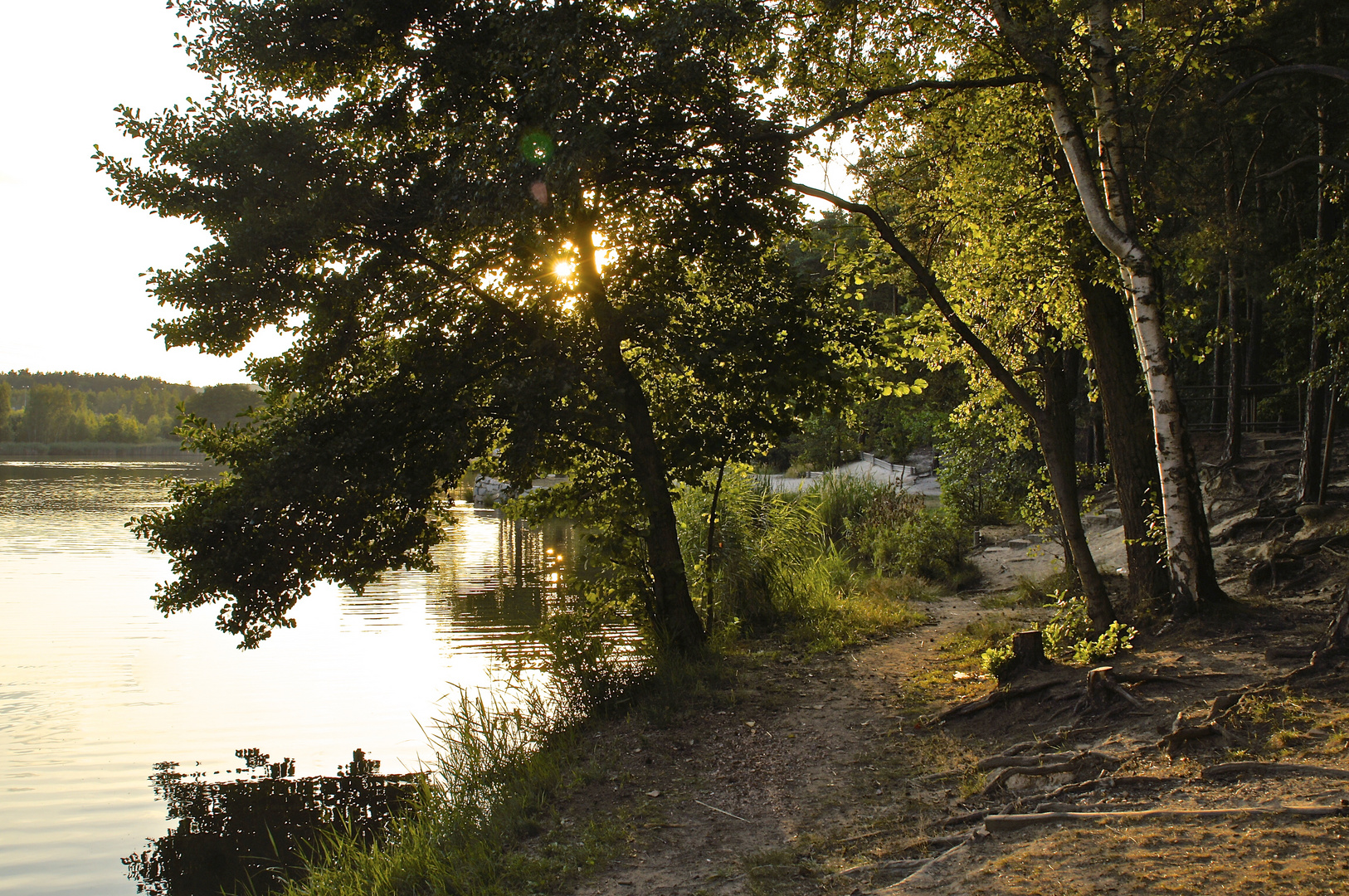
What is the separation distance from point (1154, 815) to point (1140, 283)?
4890 millimetres

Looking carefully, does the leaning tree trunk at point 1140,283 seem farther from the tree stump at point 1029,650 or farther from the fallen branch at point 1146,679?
the fallen branch at point 1146,679

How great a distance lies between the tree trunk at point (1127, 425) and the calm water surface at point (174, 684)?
21.0 feet

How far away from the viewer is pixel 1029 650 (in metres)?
7.63

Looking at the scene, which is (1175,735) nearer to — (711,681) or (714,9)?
(711,681)

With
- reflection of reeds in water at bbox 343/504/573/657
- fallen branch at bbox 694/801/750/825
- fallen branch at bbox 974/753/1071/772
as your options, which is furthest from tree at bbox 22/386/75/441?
fallen branch at bbox 974/753/1071/772

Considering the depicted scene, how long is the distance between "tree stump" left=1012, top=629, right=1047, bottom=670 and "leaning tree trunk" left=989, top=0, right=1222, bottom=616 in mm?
1467

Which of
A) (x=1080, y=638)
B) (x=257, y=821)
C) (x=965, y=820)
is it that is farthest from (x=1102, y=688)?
(x=257, y=821)

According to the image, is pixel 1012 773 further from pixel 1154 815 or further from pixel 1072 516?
pixel 1072 516

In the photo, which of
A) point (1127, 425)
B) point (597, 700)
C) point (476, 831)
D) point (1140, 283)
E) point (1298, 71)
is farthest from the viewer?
point (1127, 425)

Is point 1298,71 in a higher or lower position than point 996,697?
higher

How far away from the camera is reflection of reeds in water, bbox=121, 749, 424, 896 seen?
7.14m

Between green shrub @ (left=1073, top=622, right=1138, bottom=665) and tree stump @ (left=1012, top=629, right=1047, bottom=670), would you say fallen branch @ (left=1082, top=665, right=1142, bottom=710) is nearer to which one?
green shrub @ (left=1073, top=622, right=1138, bottom=665)

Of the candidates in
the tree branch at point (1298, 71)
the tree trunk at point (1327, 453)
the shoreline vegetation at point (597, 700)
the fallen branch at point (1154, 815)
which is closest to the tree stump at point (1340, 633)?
the fallen branch at point (1154, 815)

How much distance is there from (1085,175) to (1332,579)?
4838mm
